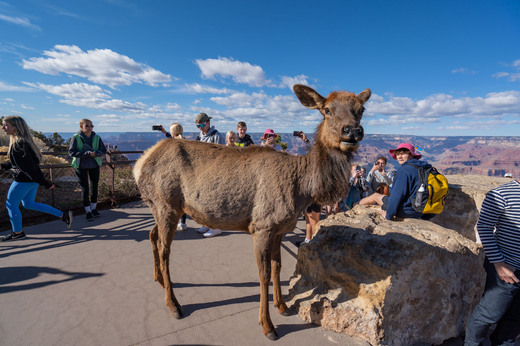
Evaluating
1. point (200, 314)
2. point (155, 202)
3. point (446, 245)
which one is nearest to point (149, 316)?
point (200, 314)

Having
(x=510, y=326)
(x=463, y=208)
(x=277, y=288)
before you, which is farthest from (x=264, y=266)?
(x=463, y=208)

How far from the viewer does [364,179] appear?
628 cm

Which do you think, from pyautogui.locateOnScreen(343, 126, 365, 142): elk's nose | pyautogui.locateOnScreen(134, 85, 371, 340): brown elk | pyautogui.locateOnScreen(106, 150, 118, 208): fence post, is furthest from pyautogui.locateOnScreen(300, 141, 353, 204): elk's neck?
pyautogui.locateOnScreen(106, 150, 118, 208): fence post

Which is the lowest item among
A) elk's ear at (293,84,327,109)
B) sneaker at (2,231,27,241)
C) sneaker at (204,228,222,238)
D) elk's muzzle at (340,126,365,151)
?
sneaker at (204,228,222,238)

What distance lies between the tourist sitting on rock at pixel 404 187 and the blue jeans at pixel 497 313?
1184 mm

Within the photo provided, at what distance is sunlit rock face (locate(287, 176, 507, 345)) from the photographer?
2.70 meters

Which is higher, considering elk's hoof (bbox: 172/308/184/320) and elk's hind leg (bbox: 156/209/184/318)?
elk's hind leg (bbox: 156/209/184/318)

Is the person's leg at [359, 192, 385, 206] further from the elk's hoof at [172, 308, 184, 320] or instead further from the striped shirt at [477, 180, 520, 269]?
the elk's hoof at [172, 308, 184, 320]

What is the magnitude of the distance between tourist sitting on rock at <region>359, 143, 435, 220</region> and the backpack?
0.28 ft

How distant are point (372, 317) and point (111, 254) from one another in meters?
4.60

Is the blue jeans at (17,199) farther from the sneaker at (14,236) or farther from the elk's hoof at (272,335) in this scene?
the elk's hoof at (272,335)

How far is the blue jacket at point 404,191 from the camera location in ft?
10.8

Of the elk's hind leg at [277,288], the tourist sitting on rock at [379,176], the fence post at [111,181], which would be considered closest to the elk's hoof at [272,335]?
the elk's hind leg at [277,288]

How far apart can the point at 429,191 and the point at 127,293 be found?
463 centimetres
